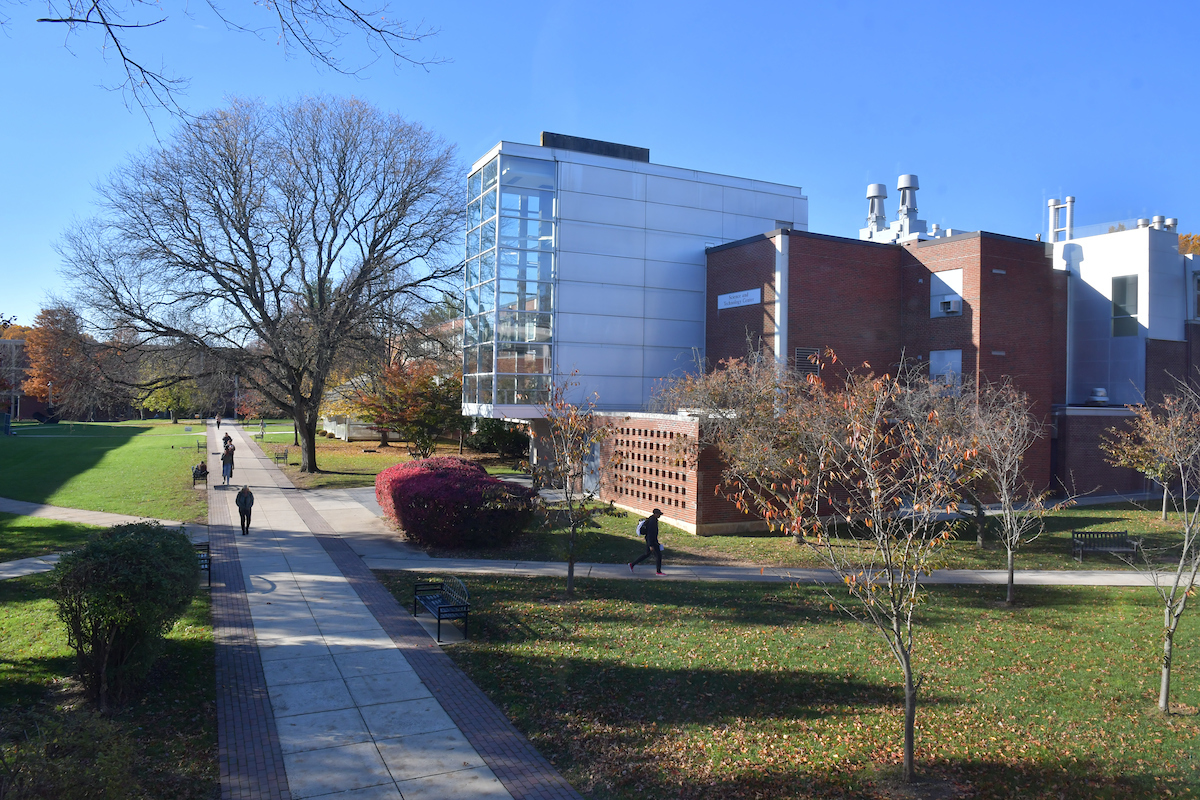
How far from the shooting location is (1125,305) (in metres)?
28.9

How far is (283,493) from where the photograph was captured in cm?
2745

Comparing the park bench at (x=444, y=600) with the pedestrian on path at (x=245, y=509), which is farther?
the pedestrian on path at (x=245, y=509)

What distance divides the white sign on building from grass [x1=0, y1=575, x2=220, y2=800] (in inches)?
811

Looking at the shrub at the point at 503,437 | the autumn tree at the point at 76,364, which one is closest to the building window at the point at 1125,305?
the shrub at the point at 503,437

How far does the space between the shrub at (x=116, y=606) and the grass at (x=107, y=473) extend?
13.8 meters

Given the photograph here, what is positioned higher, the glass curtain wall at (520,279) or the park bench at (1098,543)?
the glass curtain wall at (520,279)

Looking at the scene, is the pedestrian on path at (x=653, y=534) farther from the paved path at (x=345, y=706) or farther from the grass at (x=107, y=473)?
the grass at (x=107, y=473)

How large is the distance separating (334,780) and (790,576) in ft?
36.1

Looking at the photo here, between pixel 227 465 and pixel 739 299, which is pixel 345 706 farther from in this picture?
pixel 739 299

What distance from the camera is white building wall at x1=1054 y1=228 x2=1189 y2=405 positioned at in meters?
28.4

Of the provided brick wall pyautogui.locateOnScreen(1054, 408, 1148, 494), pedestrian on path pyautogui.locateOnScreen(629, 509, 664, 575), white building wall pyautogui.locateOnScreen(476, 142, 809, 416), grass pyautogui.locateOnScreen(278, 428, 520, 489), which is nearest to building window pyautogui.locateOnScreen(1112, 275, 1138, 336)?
brick wall pyautogui.locateOnScreen(1054, 408, 1148, 494)

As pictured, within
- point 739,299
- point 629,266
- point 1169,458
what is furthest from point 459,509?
point 1169,458

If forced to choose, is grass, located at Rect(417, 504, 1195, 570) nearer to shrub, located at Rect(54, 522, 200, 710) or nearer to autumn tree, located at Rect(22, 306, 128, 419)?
shrub, located at Rect(54, 522, 200, 710)

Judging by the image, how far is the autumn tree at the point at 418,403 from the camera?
36.0 meters
